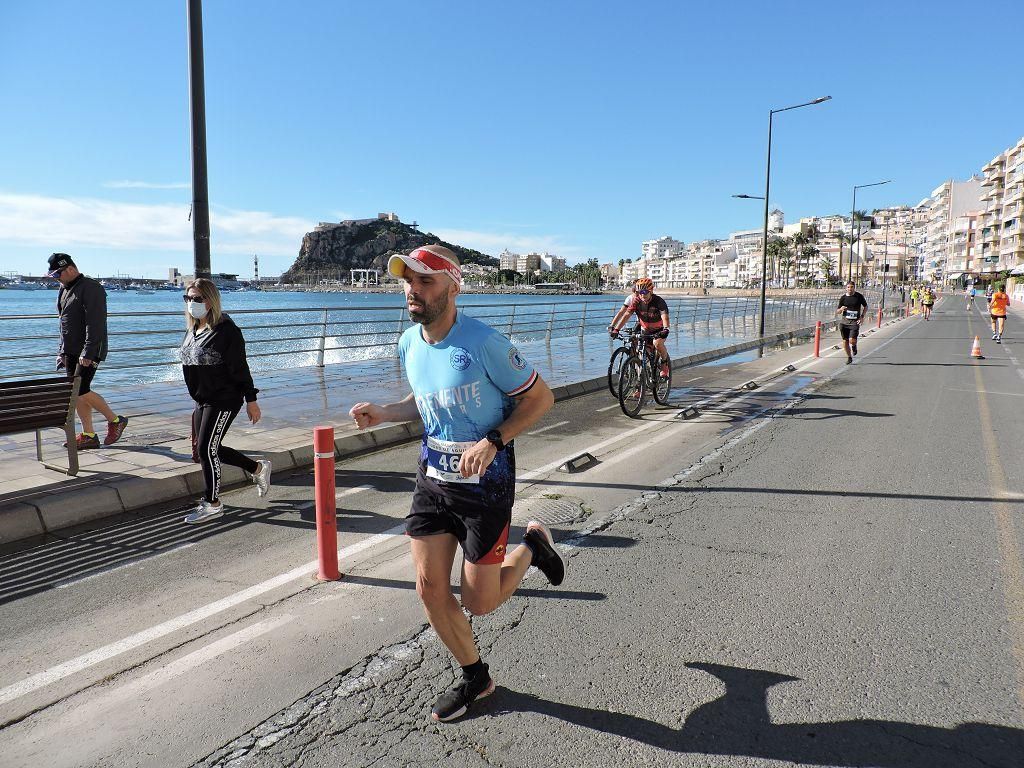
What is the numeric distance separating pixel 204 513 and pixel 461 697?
3.23 meters

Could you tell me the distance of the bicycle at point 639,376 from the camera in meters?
9.72

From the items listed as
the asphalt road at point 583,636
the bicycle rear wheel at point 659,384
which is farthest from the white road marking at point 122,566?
the bicycle rear wheel at point 659,384

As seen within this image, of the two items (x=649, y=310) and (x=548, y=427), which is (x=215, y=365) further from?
(x=649, y=310)

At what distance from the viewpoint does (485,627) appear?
3.55m

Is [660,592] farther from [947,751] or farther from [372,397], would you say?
[372,397]

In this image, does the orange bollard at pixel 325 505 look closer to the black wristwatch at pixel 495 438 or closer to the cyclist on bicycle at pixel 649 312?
the black wristwatch at pixel 495 438

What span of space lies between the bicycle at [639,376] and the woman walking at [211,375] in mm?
5588

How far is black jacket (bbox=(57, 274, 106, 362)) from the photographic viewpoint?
670 cm

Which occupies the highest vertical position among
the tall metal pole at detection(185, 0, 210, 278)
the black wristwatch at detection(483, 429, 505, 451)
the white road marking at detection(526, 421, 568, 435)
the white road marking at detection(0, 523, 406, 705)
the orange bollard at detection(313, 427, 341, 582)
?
the tall metal pole at detection(185, 0, 210, 278)

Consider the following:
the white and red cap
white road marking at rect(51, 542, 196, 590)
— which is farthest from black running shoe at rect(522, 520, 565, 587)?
white road marking at rect(51, 542, 196, 590)

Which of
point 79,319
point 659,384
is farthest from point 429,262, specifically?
point 659,384

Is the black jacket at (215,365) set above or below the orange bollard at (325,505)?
above

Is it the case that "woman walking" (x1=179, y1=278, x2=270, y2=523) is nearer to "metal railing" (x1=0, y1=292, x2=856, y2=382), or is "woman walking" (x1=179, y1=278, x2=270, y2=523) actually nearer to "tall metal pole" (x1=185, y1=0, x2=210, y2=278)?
"metal railing" (x1=0, y1=292, x2=856, y2=382)

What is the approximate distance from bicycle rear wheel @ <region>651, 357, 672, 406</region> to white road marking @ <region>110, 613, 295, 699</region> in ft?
24.5
